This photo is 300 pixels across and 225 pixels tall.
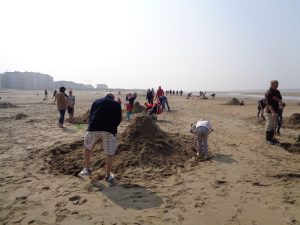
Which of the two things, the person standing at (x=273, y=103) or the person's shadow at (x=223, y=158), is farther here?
the person standing at (x=273, y=103)

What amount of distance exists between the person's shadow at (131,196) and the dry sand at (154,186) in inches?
0.6

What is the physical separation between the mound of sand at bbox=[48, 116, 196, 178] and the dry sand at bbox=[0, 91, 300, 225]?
25mm

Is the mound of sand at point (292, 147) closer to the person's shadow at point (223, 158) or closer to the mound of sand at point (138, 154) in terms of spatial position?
the person's shadow at point (223, 158)

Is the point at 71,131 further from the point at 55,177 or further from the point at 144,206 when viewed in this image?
the point at 144,206

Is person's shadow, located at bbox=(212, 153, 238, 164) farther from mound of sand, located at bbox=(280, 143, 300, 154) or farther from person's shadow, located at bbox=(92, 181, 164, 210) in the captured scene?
person's shadow, located at bbox=(92, 181, 164, 210)

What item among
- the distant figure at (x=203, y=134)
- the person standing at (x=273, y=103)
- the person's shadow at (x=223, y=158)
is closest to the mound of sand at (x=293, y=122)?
the person standing at (x=273, y=103)

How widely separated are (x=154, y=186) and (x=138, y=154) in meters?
1.72

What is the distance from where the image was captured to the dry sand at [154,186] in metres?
4.27

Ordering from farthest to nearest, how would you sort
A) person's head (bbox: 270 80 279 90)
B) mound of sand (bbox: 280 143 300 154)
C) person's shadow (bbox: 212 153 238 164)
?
person's head (bbox: 270 80 279 90) → mound of sand (bbox: 280 143 300 154) → person's shadow (bbox: 212 153 238 164)

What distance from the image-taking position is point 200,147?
24.4 ft

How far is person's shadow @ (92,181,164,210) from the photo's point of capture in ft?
15.3

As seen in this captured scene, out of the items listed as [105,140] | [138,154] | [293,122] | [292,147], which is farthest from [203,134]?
[293,122]

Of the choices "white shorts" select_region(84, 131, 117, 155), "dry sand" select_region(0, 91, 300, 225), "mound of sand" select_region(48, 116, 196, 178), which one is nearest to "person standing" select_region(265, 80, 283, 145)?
"dry sand" select_region(0, 91, 300, 225)

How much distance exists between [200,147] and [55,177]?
3.60m
